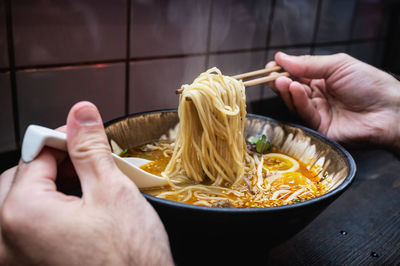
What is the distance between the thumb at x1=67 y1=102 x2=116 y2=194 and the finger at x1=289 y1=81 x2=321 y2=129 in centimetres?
118

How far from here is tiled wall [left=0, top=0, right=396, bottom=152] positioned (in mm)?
1308

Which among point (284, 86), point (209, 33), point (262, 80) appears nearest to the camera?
point (262, 80)

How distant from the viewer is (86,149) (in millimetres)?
790

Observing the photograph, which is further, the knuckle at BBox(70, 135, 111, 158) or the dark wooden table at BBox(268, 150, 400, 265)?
the dark wooden table at BBox(268, 150, 400, 265)

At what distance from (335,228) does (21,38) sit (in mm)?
1360

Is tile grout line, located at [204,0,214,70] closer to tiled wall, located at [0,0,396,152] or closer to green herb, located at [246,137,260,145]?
tiled wall, located at [0,0,396,152]

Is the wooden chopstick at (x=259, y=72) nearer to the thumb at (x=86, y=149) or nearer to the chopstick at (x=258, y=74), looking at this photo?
the chopstick at (x=258, y=74)

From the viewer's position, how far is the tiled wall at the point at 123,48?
51.5 inches

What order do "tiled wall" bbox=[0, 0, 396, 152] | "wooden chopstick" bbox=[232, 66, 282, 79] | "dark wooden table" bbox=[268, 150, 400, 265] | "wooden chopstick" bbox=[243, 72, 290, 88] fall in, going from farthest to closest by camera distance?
"wooden chopstick" bbox=[232, 66, 282, 79]
"wooden chopstick" bbox=[243, 72, 290, 88]
"tiled wall" bbox=[0, 0, 396, 152]
"dark wooden table" bbox=[268, 150, 400, 265]

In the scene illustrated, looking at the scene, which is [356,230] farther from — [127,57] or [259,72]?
[127,57]

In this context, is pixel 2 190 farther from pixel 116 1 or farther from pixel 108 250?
pixel 116 1

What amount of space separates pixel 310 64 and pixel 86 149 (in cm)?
132

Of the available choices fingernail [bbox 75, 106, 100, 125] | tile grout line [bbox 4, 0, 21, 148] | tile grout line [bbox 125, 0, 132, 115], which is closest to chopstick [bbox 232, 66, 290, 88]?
tile grout line [bbox 125, 0, 132, 115]

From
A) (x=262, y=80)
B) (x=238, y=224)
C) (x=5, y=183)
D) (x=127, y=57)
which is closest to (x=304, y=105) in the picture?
(x=262, y=80)
